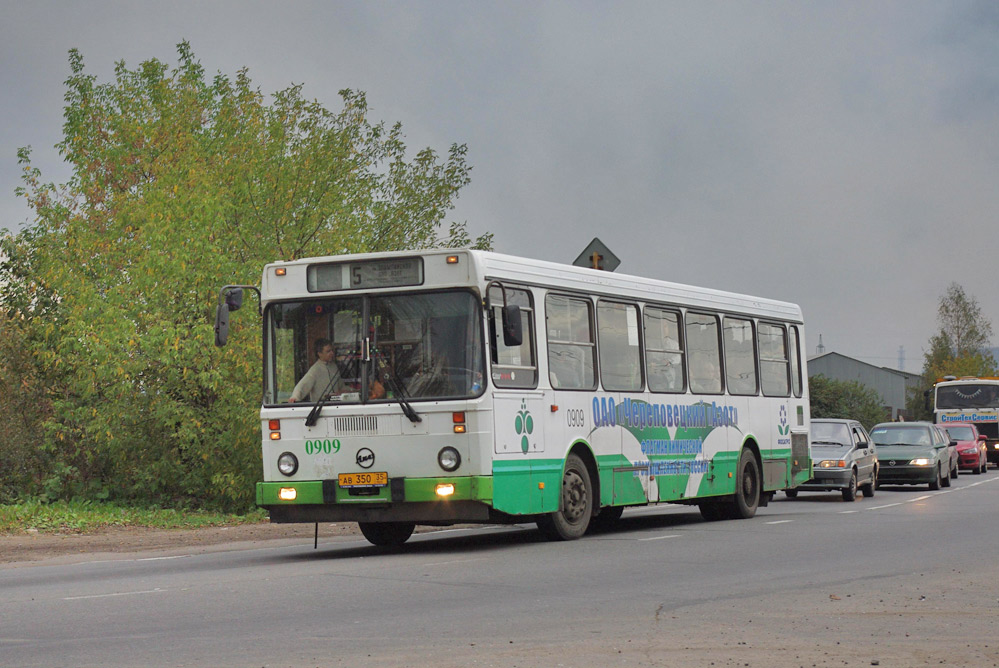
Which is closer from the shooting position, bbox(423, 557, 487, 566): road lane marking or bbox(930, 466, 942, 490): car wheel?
bbox(423, 557, 487, 566): road lane marking

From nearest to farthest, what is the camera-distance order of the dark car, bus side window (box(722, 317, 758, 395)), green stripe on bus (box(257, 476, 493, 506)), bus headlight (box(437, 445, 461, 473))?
green stripe on bus (box(257, 476, 493, 506)) < bus headlight (box(437, 445, 461, 473)) < bus side window (box(722, 317, 758, 395)) < the dark car

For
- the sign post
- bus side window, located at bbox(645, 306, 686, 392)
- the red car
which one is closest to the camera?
bus side window, located at bbox(645, 306, 686, 392)

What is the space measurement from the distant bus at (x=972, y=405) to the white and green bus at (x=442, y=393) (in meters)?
41.6

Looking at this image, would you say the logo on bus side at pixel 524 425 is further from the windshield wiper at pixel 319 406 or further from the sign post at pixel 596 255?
the sign post at pixel 596 255

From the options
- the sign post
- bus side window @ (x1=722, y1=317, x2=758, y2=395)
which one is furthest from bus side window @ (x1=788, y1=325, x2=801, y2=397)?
the sign post

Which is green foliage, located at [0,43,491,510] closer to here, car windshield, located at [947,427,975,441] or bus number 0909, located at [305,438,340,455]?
bus number 0909, located at [305,438,340,455]

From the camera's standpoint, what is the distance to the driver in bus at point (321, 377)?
15.1m

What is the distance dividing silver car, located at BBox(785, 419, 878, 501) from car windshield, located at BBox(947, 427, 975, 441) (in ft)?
57.2

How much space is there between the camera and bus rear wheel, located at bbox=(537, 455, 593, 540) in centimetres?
1606

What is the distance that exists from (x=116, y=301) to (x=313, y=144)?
15.0 ft

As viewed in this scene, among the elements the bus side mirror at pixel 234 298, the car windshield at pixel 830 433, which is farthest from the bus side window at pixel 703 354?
the car windshield at pixel 830 433

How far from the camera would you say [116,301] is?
75.4 feet

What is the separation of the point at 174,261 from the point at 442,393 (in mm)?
9394

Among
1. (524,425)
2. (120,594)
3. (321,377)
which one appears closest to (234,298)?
(321,377)
